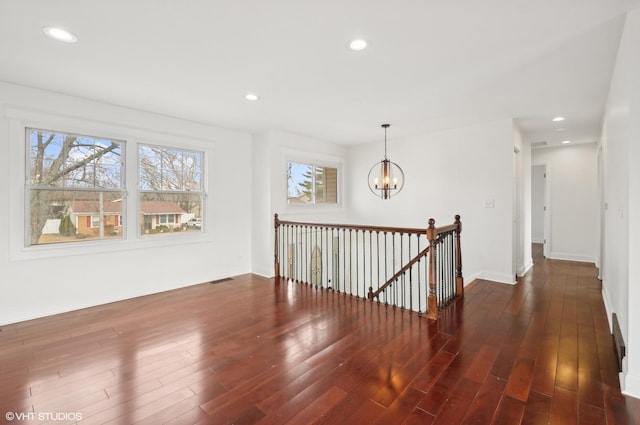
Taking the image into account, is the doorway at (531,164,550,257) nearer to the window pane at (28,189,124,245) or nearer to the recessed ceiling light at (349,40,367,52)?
the recessed ceiling light at (349,40,367,52)

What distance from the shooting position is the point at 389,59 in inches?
107

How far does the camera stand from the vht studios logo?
1.77m

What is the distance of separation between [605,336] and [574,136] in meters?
4.35

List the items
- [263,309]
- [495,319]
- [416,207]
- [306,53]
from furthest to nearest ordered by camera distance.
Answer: [416,207] < [263,309] < [495,319] < [306,53]

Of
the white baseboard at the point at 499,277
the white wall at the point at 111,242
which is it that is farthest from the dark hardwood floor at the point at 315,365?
the white baseboard at the point at 499,277

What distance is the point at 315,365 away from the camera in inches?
91.0

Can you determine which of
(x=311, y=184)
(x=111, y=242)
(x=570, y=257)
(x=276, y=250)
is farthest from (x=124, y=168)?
(x=570, y=257)

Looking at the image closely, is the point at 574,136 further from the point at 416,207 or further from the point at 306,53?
the point at 306,53

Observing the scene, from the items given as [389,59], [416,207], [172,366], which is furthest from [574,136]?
[172,366]

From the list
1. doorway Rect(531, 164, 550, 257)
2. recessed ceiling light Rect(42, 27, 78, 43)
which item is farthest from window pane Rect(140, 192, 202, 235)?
doorway Rect(531, 164, 550, 257)

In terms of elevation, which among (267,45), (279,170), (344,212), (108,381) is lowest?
(108,381)

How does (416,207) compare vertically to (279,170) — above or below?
below

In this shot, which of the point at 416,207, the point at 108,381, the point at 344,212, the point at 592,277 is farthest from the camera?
the point at 344,212

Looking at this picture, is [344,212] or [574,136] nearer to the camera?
[574,136]
